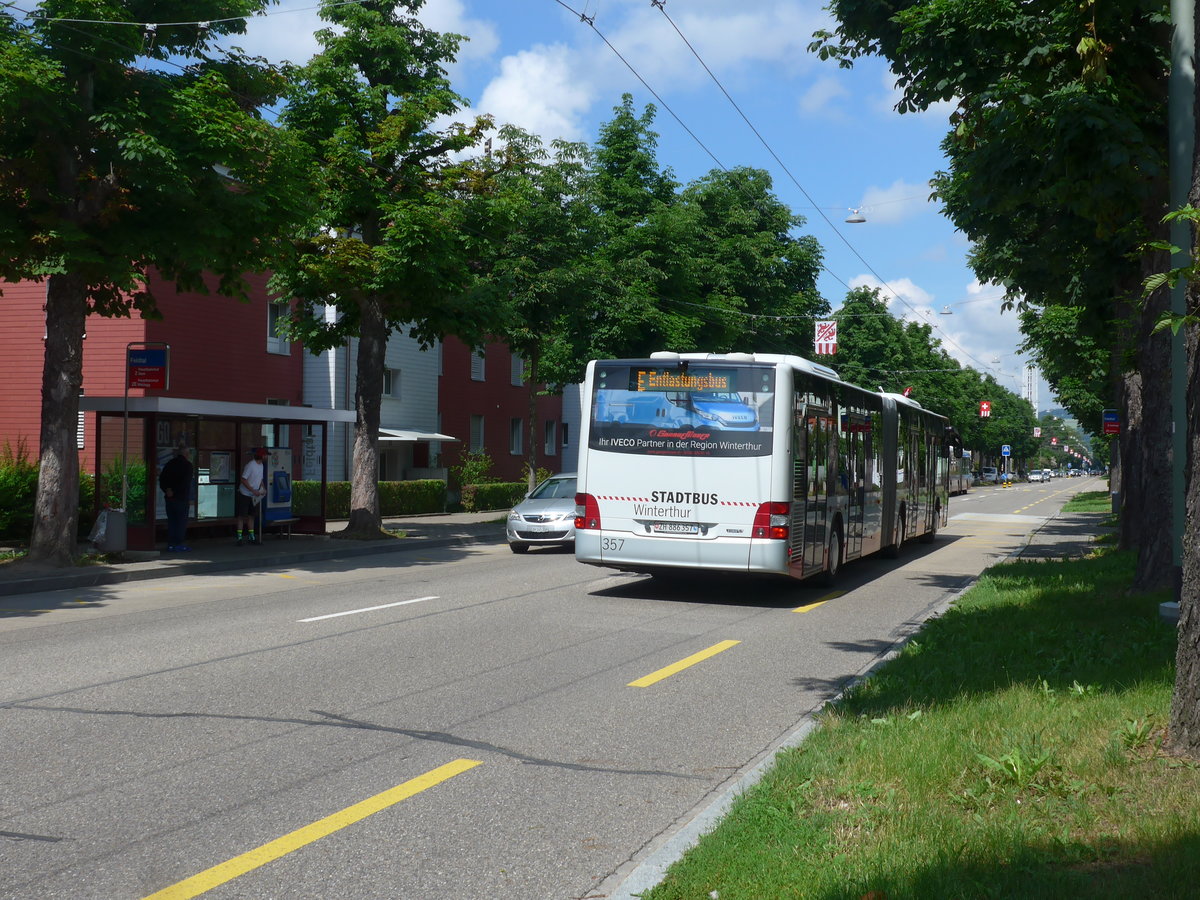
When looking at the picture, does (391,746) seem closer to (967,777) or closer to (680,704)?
(680,704)

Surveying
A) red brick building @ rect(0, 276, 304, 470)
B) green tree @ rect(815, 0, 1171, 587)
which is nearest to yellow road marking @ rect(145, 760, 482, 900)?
green tree @ rect(815, 0, 1171, 587)

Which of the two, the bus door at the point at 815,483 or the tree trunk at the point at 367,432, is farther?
the tree trunk at the point at 367,432

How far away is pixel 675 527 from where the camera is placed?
1376 cm

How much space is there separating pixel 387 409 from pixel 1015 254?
2830 cm

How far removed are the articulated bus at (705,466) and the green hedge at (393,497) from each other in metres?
15.1

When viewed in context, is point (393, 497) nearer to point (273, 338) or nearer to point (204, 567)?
point (273, 338)

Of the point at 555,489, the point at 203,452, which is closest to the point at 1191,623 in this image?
the point at 555,489

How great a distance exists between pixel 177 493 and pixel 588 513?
926 centimetres

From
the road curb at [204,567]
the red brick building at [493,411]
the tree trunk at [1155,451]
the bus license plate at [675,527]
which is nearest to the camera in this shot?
the tree trunk at [1155,451]

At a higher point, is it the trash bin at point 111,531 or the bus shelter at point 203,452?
the bus shelter at point 203,452

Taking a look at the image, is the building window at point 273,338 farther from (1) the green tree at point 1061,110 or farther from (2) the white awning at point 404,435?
(1) the green tree at point 1061,110

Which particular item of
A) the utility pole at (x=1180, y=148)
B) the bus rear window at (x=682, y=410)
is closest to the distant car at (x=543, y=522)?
the bus rear window at (x=682, y=410)

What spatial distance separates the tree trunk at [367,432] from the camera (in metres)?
24.9

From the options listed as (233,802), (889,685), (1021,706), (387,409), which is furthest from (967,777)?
(387,409)
